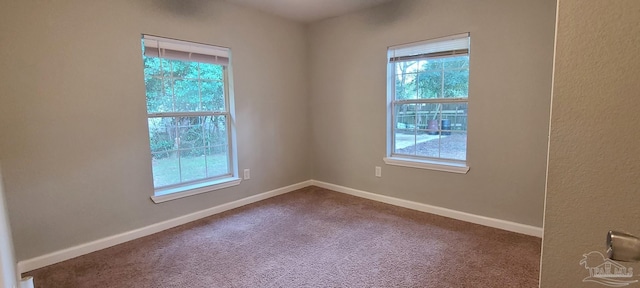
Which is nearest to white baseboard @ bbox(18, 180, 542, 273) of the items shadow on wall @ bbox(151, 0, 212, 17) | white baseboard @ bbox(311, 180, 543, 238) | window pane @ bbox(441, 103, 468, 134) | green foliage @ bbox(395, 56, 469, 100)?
white baseboard @ bbox(311, 180, 543, 238)

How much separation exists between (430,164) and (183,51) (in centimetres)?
279

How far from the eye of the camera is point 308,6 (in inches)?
137

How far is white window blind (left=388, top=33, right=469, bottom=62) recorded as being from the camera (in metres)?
2.96

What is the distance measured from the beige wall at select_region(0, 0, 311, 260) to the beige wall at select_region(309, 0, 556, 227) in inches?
59.5

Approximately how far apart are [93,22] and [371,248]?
2.91 metres

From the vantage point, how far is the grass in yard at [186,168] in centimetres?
306

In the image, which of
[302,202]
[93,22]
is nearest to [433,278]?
[302,202]

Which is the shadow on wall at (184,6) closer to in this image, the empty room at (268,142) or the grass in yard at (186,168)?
the empty room at (268,142)

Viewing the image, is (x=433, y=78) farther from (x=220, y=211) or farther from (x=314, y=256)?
(x=220, y=211)

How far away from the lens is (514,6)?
2.60 meters

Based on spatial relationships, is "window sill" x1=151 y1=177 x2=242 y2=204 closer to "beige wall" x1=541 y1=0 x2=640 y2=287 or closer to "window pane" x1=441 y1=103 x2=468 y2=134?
"window pane" x1=441 y1=103 x2=468 y2=134

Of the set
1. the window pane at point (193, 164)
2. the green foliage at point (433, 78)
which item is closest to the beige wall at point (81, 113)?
the window pane at point (193, 164)

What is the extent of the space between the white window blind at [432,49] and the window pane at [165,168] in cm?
261

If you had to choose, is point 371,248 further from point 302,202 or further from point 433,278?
point 302,202
